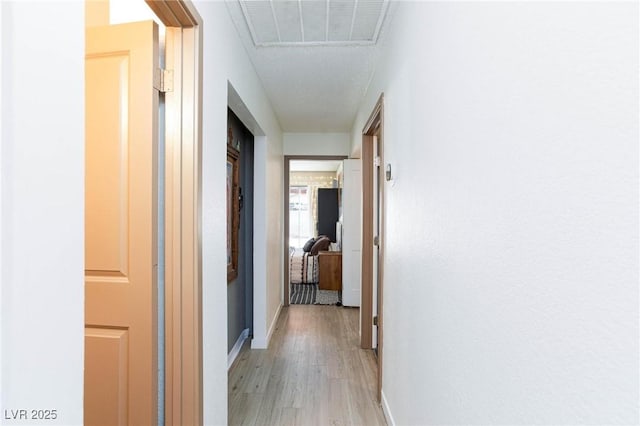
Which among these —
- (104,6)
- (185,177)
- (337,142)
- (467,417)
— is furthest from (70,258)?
(337,142)

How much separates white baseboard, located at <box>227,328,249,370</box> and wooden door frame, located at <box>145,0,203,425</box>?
1.49m

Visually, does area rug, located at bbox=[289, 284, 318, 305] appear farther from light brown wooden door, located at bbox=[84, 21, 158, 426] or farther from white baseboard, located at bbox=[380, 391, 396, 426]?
light brown wooden door, located at bbox=[84, 21, 158, 426]

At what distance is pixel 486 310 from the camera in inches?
32.5

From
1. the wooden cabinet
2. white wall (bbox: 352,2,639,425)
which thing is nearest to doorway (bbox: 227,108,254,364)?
the wooden cabinet

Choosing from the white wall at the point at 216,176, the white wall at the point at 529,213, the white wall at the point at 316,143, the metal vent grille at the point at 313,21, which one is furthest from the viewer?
the white wall at the point at 316,143

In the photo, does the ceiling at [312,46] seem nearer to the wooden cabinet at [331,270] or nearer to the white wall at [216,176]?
the white wall at [216,176]

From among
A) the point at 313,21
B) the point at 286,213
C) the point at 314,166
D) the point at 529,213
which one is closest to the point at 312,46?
the point at 313,21

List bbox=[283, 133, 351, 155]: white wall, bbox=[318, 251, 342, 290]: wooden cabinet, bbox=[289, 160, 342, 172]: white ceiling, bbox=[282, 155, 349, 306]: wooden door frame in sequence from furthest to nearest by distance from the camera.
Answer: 1. bbox=[289, 160, 342, 172]: white ceiling
2. bbox=[318, 251, 342, 290]: wooden cabinet
3. bbox=[283, 133, 351, 155]: white wall
4. bbox=[282, 155, 349, 306]: wooden door frame

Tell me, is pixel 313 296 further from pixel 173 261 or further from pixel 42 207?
pixel 42 207

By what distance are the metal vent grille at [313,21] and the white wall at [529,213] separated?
2.01 feet

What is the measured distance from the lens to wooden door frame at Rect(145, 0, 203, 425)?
1.28 m

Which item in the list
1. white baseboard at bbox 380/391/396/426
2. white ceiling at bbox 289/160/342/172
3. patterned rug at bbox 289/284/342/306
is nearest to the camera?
white baseboard at bbox 380/391/396/426

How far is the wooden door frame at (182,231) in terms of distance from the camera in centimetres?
128

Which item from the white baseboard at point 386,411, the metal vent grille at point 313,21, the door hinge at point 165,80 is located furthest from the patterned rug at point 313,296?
the door hinge at point 165,80
